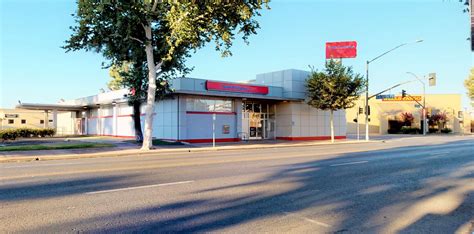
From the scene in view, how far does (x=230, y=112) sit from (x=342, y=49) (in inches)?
885

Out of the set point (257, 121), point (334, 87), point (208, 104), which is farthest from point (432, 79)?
point (208, 104)

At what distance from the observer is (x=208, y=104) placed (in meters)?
30.0

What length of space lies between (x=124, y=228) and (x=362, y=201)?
4.59 m

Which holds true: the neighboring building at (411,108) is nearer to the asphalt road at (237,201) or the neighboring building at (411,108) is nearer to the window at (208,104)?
the window at (208,104)

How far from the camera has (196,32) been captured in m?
20.4

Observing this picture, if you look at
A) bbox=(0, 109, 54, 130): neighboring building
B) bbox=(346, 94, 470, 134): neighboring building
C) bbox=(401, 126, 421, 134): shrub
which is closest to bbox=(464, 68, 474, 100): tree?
bbox=(346, 94, 470, 134): neighboring building

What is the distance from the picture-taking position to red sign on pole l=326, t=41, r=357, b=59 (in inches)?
1820

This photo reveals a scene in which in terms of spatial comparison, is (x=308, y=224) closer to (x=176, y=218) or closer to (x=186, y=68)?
(x=176, y=218)

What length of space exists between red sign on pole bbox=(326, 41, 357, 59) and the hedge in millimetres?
34189

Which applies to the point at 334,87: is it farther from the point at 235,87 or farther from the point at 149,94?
the point at 149,94

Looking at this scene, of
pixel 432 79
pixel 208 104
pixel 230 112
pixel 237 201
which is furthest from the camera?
pixel 432 79

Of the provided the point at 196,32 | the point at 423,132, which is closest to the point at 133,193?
the point at 196,32

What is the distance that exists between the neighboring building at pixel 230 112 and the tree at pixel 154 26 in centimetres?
459

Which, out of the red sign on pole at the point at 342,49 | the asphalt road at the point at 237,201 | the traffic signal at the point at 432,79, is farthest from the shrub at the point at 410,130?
the asphalt road at the point at 237,201
